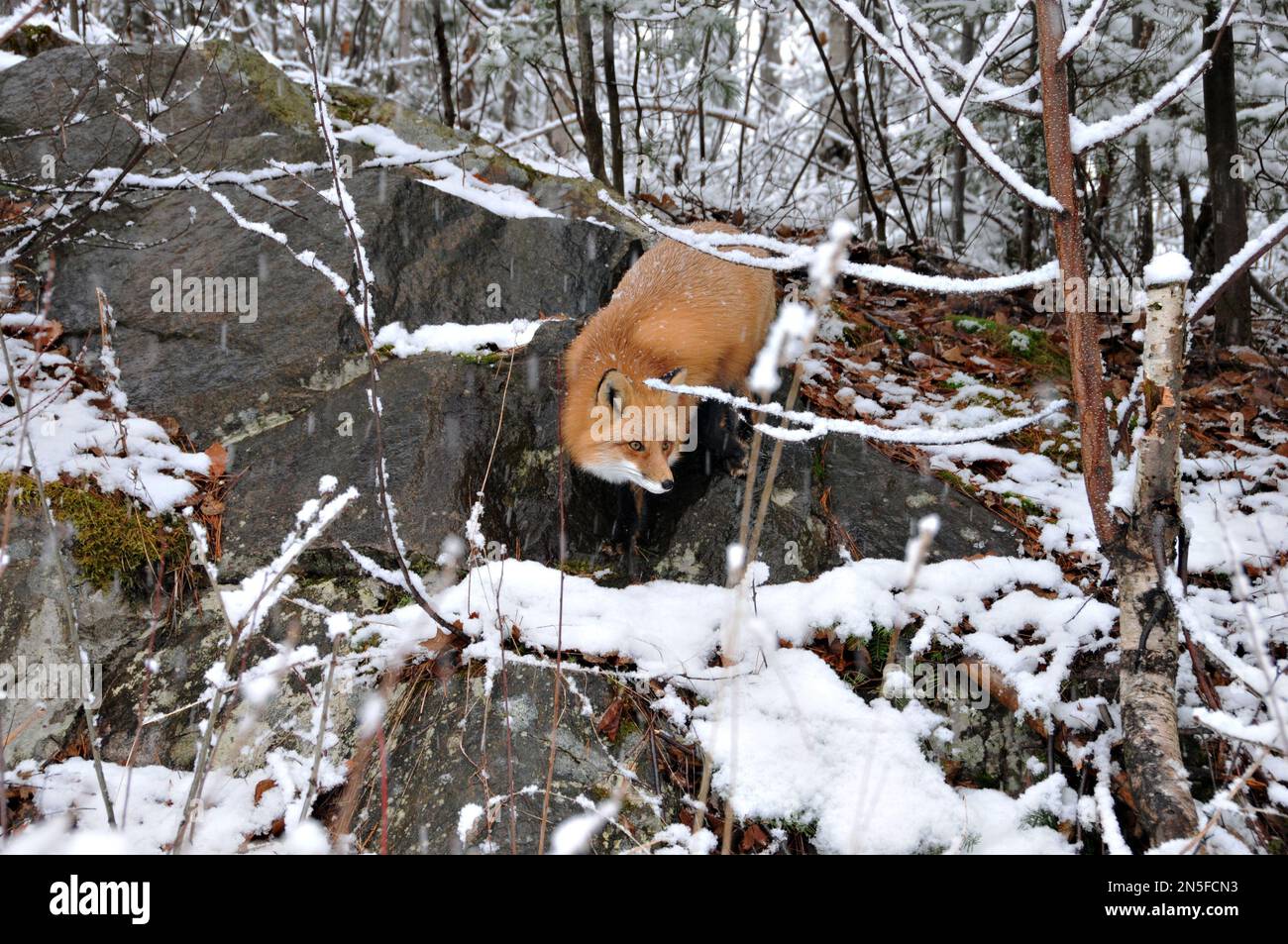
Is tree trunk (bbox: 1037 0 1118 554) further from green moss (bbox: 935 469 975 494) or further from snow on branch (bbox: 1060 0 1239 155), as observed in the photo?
green moss (bbox: 935 469 975 494)

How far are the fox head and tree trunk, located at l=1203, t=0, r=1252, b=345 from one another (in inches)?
195

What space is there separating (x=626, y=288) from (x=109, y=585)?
3373mm

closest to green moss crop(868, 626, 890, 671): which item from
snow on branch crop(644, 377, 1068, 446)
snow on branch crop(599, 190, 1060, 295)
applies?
snow on branch crop(644, 377, 1068, 446)

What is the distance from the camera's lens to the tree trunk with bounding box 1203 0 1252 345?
6023 millimetres

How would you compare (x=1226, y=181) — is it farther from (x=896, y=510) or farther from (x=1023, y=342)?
(x=896, y=510)

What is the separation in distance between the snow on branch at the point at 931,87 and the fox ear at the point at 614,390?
2.13 m

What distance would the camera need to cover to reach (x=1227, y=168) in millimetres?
6191

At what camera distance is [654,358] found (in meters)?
4.81

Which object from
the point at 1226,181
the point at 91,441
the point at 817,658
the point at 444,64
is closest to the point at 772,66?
the point at 444,64

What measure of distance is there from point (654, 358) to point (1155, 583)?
289 cm

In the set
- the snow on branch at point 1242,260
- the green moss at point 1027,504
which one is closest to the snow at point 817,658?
the green moss at point 1027,504
